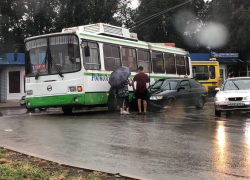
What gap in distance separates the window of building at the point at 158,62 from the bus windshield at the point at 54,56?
5772mm

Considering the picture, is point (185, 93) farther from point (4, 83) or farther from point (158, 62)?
point (4, 83)

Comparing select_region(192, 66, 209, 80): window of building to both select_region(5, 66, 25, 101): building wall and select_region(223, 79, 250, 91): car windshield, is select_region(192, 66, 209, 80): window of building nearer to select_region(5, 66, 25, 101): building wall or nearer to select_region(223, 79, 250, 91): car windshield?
select_region(223, 79, 250, 91): car windshield

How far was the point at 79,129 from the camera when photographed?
31.9 ft

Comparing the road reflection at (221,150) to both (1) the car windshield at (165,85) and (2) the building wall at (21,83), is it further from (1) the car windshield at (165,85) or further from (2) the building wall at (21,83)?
(2) the building wall at (21,83)

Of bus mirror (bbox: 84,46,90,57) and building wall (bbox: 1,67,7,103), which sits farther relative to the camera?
building wall (bbox: 1,67,7,103)

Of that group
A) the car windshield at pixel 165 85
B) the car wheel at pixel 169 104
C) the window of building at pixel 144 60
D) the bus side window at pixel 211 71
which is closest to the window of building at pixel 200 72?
the bus side window at pixel 211 71

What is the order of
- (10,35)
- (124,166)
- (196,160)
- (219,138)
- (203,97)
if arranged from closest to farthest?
(124,166) → (196,160) → (219,138) → (203,97) → (10,35)

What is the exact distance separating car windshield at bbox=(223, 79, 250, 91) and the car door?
247 cm

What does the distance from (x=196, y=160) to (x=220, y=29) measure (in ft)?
137

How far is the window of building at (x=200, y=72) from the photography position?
2747 cm

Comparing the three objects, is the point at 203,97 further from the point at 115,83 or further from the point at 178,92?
the point at 115,83

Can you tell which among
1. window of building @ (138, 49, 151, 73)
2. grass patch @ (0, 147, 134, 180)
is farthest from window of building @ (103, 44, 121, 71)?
Answer: grass patch @ (0, 147, 134, 180)

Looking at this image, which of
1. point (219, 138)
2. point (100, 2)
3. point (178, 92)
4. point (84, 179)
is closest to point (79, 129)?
point (219, 138)

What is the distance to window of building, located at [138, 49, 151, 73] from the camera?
17.5m
